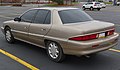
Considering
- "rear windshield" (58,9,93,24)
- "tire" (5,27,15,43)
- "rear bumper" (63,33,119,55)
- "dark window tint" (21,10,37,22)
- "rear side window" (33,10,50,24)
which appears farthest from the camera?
"tire" (5,27,15,43)

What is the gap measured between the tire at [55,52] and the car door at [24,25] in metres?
1.17

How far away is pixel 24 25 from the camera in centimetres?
658

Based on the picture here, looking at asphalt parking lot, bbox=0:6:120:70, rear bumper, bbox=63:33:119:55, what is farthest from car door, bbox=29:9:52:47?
rear bumper, bbox=63:33:119:55

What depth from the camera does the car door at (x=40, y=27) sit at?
5734mm

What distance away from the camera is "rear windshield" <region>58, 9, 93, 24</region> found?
558cm

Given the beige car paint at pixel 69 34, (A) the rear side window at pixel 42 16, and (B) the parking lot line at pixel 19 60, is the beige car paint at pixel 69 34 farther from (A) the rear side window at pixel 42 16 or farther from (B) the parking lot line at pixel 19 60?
(B) the parking lot line at pixel 19 60

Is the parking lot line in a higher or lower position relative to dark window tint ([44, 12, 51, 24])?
lower

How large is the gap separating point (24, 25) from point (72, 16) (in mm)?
1728

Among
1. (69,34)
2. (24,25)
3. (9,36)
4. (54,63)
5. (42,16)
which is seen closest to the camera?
(69,34)

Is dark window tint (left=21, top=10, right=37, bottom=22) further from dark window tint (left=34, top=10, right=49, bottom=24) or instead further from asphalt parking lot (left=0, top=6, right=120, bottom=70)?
asphalt parking lot (left=0, top=6, right=120, bottom=70)

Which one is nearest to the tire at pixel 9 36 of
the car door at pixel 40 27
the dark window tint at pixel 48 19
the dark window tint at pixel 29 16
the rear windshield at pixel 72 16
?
the dark window tint at pixel 29 16

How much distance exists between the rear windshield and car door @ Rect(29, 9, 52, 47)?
1.34ft

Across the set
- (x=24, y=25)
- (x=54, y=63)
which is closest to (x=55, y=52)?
(x=54, y=63)

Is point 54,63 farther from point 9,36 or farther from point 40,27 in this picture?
point 9,36
